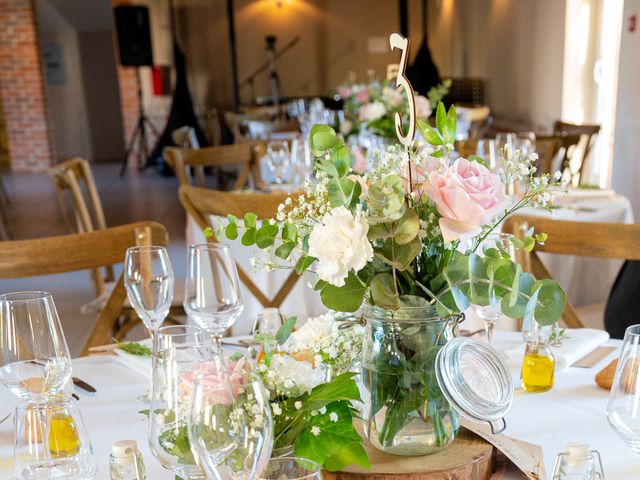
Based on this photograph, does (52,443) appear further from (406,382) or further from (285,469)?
(406,382)

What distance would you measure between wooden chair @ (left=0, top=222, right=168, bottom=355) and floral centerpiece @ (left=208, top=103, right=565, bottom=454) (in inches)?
36.5

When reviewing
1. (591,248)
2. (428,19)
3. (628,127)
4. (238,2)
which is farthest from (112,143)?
(591,248)

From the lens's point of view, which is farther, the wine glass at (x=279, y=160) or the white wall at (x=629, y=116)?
the white wall at (x=629, y=116)

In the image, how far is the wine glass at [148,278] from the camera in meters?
1.45

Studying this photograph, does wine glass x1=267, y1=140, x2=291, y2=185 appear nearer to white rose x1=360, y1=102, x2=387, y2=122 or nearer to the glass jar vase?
white rose x1=360, y1=102, x2=387, y2=122

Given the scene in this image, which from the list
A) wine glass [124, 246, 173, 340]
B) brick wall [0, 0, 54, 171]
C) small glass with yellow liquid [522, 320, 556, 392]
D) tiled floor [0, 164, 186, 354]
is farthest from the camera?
brick wall [0, 0, 54, 171]

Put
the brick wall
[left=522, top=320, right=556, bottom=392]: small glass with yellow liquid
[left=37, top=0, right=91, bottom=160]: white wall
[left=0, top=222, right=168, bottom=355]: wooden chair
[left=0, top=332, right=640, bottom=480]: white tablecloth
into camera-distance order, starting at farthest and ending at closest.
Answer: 1. [left=37, top=0, right=91, bottom=160]: white wall
2. the brick wall
3. [left=0, top=222, right=168, bottom=355]: wooden chair
4. [left=522, top=320, right=556, bottom=392]: small glass with yellow liquid
5. [left=0, top=332, right=640, bottom=480]: white tablecloth

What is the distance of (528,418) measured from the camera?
1229 millimetres

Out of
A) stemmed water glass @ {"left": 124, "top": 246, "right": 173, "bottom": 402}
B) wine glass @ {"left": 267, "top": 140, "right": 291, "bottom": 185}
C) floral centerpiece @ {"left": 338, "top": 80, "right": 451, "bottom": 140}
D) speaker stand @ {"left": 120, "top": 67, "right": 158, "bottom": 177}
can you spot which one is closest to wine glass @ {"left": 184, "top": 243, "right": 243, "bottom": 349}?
stemmed water glass @ {"left": 124, "top": 246, "right": 173, "bottom": 402}

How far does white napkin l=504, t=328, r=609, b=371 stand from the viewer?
1.45m

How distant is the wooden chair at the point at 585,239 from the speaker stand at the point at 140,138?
9840 mm

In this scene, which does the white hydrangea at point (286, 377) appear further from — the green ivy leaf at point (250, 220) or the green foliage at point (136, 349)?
the green foliage at point (136, 349)

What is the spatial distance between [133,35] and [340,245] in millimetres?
11112

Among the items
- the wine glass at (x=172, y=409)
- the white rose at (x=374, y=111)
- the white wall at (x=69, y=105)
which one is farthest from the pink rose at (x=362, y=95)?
the white wall at (x=69, y=105)
